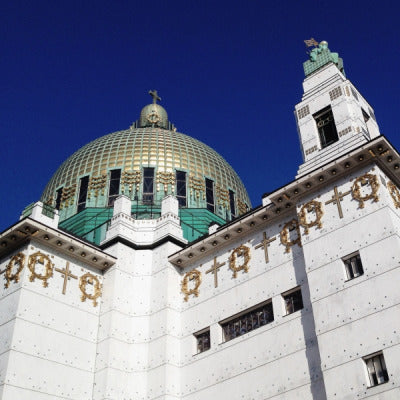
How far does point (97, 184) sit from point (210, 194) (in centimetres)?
709

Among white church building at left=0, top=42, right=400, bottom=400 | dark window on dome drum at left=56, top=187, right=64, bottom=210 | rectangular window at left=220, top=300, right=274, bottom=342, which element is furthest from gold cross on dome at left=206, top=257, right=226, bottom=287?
dark window on dome drum at left=56, top=187, right=64, bottom=210

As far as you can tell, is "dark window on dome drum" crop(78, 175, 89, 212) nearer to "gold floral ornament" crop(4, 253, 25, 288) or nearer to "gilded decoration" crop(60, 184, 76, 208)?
"gilded decoration" crop(60, 184, 76, 208)

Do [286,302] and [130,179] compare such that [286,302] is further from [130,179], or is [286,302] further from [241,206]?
[241,206]

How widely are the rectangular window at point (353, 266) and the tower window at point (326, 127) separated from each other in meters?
6.18

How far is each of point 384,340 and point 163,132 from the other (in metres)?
26.9

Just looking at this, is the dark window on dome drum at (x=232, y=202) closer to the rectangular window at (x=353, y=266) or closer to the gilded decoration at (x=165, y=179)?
the gilded decoration at (x=165, y=179)

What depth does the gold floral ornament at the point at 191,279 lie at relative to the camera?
2503 centimetres

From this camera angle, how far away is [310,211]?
2211cm

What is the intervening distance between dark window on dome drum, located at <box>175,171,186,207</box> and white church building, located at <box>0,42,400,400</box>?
700 cm

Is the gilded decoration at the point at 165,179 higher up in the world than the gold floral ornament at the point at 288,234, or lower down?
higher up

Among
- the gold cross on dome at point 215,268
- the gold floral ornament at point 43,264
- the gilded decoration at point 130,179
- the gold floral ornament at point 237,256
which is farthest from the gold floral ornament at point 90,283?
the gilded decoration at point 130,179

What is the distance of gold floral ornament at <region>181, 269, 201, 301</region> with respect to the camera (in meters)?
25.0

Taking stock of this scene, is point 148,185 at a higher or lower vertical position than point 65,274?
higher

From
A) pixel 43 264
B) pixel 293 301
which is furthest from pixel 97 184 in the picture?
pixel 293 301
